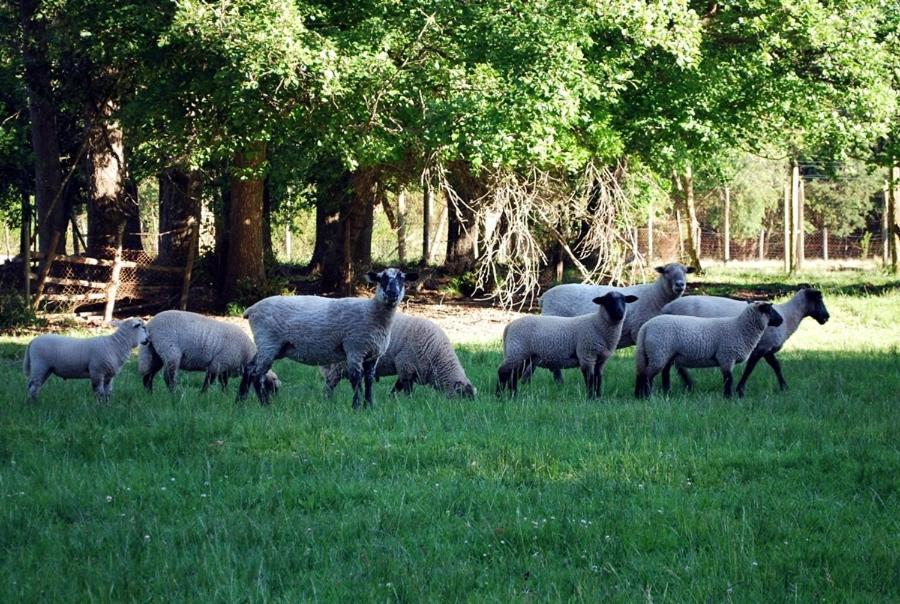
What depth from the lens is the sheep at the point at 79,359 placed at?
10.9 metres

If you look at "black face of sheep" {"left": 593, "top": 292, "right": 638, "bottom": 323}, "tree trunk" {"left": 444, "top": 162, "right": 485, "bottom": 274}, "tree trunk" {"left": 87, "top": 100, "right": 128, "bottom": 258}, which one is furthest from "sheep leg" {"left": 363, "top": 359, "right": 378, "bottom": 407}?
"tree trunk" {"left": 87, "top": 100, "right": 128, "bottom": 258}

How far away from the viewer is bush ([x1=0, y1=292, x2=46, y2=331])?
19.6 meters

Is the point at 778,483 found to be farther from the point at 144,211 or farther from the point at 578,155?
the point at 144,211

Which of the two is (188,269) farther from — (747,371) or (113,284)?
(747,371)

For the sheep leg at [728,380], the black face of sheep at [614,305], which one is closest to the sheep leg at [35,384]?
the black face of sheep at [614,305]

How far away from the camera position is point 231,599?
17.0ft

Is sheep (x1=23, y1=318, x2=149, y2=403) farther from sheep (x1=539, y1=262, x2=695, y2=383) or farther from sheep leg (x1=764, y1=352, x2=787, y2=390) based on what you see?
sheep leg (x1=764, y1=352, x2=787, y2=390)

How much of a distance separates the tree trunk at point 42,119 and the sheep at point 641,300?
12.2 metres

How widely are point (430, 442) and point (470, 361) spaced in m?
6.21

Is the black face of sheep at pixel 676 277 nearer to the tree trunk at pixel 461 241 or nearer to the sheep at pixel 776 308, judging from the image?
the sheep at pixel 776 308

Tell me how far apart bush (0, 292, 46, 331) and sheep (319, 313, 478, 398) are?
9972mm

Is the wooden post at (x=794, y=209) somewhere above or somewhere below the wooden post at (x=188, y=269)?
above

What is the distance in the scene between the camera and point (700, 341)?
459 inches

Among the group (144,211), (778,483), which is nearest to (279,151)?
(778,483)
